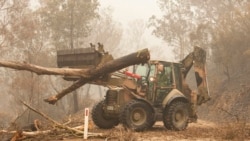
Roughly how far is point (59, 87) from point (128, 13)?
153m

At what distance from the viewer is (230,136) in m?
11.9

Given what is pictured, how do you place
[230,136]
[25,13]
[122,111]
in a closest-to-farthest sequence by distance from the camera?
[230,136] < [122,111] < [25,13]

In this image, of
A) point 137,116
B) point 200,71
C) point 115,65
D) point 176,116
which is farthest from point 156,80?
point 115,65

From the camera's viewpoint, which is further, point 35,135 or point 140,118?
point 140,118

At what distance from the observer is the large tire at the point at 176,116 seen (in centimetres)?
1440

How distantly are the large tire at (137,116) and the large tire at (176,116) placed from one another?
70 cm

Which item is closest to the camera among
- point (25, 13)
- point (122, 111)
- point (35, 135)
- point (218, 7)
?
point (35, 135)

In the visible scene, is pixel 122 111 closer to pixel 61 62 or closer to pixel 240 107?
pixel 61 62

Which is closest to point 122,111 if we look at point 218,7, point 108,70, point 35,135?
point 108,70

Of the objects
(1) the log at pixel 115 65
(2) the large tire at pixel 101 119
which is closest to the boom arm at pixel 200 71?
(2) the large tire at pixel 101 119

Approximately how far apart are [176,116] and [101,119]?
3037 millimetres

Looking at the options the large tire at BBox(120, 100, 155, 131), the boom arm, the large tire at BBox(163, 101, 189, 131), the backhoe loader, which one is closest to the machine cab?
the backhoe loader

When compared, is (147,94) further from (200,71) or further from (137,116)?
(200,71)

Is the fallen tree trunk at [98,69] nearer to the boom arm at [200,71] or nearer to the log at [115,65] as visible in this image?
the log at [115,65]
